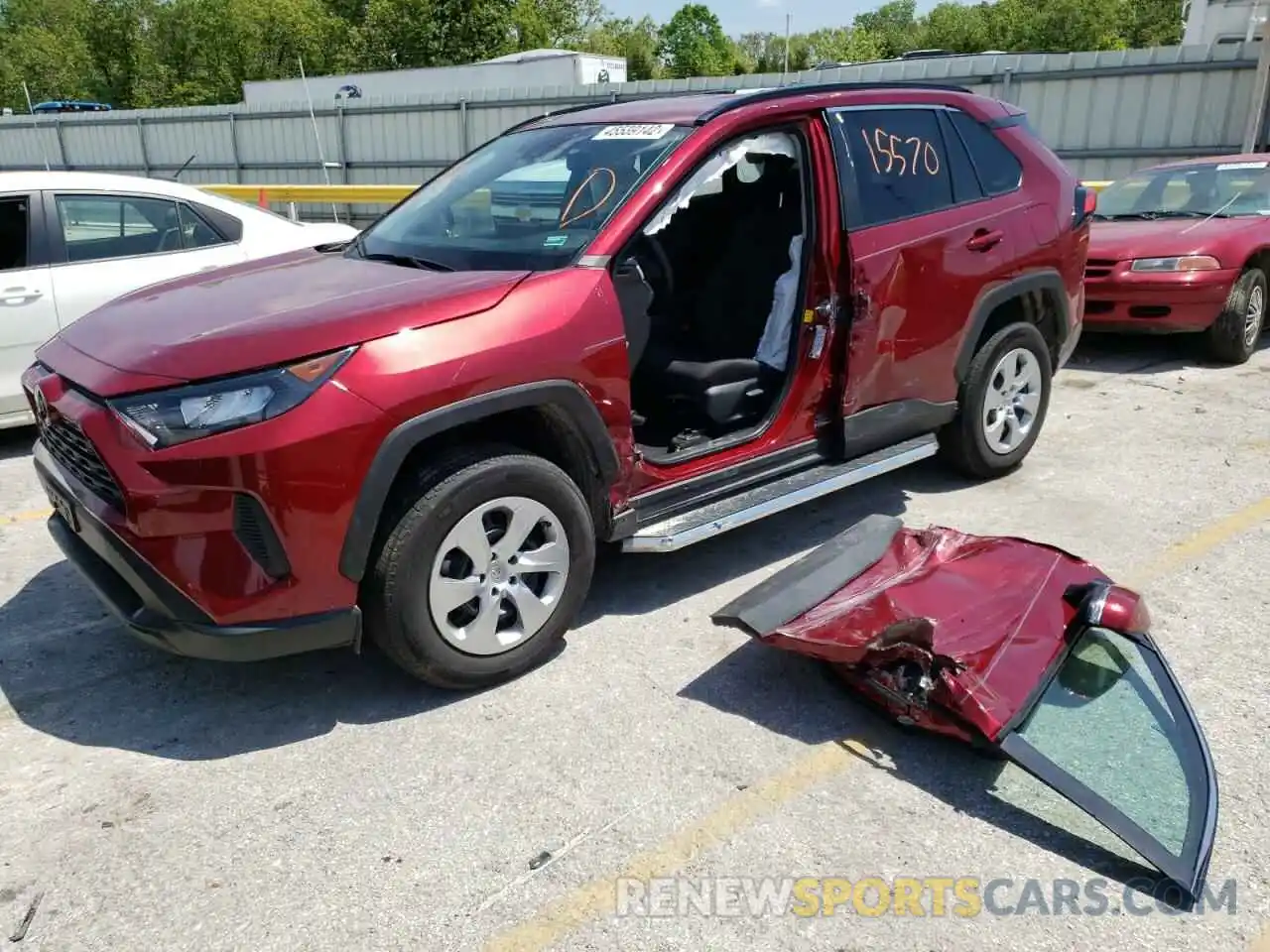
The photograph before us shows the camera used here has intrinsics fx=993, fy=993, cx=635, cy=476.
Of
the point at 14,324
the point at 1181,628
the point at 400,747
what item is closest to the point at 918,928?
the point at 400,747

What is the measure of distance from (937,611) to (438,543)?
5.17ft

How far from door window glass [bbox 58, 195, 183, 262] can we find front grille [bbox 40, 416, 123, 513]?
10.1 feet

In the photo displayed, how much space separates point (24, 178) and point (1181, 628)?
21.1ft

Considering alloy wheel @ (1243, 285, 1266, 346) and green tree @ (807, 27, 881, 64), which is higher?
green tree @ (807, 27, 881, 64)

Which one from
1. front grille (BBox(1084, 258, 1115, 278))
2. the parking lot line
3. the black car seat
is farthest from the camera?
front grille (BBox(1084, 258, 1115, 278))

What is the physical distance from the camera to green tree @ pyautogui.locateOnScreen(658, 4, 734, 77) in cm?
9000

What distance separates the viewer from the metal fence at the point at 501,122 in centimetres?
1291

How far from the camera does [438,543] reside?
3.01 m

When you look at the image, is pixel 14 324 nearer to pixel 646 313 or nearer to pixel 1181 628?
pixel 646 313

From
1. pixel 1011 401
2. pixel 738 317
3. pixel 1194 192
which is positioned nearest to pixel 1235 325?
pixel 1194 192

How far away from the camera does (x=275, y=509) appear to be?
2742 millimetres

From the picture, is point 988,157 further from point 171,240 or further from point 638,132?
point 171,240

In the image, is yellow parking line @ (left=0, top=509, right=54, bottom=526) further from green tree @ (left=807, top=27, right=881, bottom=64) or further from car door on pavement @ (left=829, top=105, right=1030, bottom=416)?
green tree @ (left=807, top=27, right=881, bottom=64)

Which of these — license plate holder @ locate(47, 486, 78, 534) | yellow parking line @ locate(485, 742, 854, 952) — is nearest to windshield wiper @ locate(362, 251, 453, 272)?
license plate holder @ locate(47, 486, 78, 534)
